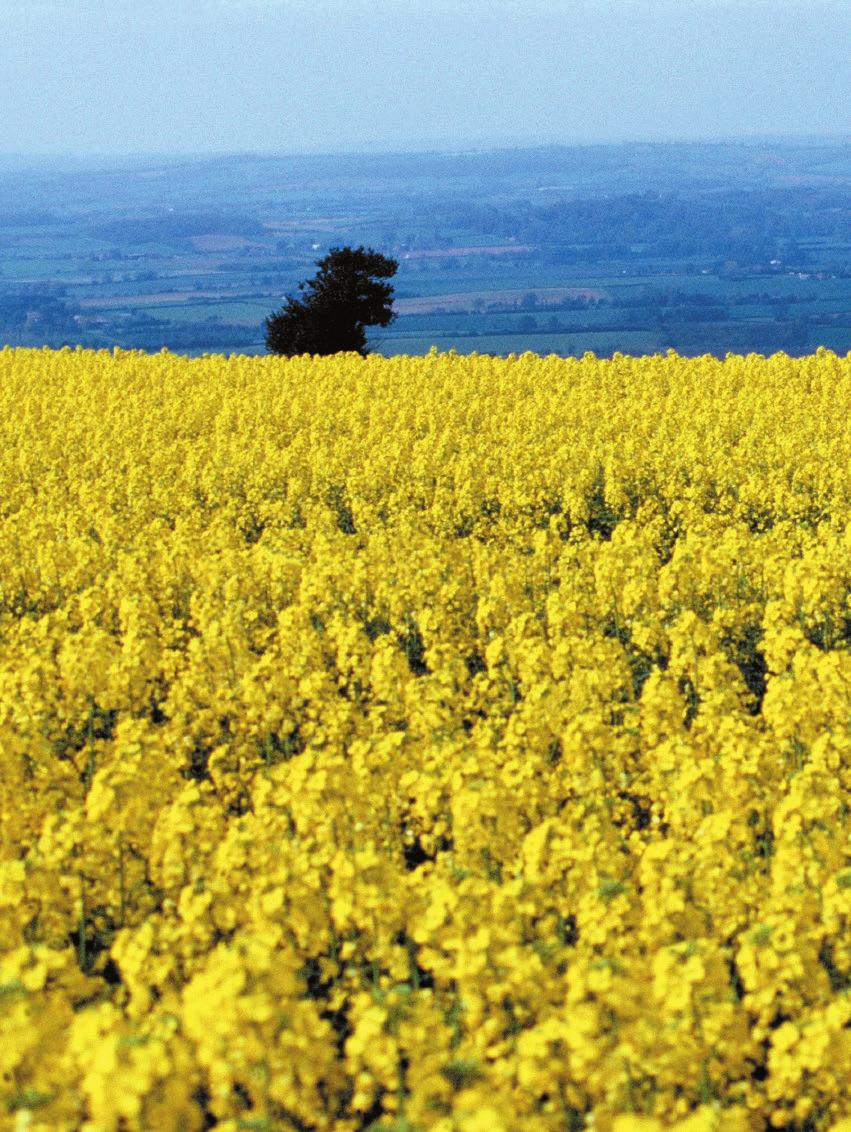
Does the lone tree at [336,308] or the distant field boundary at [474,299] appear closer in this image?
the lone tree at [336,308]

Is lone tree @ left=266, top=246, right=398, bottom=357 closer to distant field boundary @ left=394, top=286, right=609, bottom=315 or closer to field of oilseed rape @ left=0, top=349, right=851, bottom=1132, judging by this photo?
field of oilseed rape @ left=0, top=349, right=851, bottom=1132

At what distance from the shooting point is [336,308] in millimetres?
48312

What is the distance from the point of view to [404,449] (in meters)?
23.1

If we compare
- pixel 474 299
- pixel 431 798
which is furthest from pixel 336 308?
pixel 474 299

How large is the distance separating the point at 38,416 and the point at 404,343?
325 ft

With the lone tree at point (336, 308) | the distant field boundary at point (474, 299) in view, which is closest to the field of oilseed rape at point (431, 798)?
the lone tree at point (336, 308)

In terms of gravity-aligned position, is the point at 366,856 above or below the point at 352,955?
above

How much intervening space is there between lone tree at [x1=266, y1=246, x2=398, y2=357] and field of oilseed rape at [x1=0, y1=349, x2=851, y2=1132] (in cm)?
2706

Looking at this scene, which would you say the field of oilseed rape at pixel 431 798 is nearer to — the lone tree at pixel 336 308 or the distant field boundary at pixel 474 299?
the lone tree at pixel 336 308

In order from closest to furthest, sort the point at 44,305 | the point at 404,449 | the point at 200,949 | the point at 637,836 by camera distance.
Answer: the point at 200,949 → the point at 637,836 → the point at 404,449 → the point at 44,305

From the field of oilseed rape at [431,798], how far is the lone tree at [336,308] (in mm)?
27055

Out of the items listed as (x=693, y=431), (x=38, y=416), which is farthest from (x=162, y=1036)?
(x=38, y=416)

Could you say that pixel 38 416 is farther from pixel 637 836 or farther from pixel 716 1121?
pixel 716 1121

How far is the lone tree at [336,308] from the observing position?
158 feet
